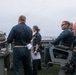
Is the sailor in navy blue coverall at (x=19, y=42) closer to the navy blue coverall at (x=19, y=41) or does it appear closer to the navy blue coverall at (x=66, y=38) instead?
the navy blue coverall at (x=19, y=41)

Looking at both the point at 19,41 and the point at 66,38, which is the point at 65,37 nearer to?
the point at 66,38

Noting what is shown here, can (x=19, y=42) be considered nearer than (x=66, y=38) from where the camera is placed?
No

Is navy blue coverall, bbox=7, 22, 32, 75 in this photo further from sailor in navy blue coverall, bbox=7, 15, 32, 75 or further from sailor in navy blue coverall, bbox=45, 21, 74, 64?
sailor in navy blue coverall, bbox=45, 21, 74, 64

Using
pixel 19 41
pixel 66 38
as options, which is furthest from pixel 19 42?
pixel 66 38

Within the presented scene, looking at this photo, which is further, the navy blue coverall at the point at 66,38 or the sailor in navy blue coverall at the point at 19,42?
the sailor in navy blue coverall at the point at 19,42

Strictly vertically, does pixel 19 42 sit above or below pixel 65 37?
below

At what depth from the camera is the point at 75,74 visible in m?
6.71

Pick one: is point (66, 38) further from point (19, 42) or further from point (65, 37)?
point (19, 42)

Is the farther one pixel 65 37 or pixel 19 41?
pixel 19 41

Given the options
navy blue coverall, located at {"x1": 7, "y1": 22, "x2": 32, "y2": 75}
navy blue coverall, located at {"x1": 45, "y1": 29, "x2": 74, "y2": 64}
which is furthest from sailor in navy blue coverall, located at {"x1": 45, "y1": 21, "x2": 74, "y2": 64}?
navy blue coverall, located at {"x1": 7, "y1": 22, "x2": 32, "y2": 75}

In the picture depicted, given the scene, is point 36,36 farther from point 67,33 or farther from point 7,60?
point 67,33

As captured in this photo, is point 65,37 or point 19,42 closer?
point 65,37

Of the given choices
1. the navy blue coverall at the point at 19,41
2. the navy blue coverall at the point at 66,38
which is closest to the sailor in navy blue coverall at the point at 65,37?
the navy blue coverall at the point at 66,38

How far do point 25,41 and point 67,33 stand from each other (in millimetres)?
1186
